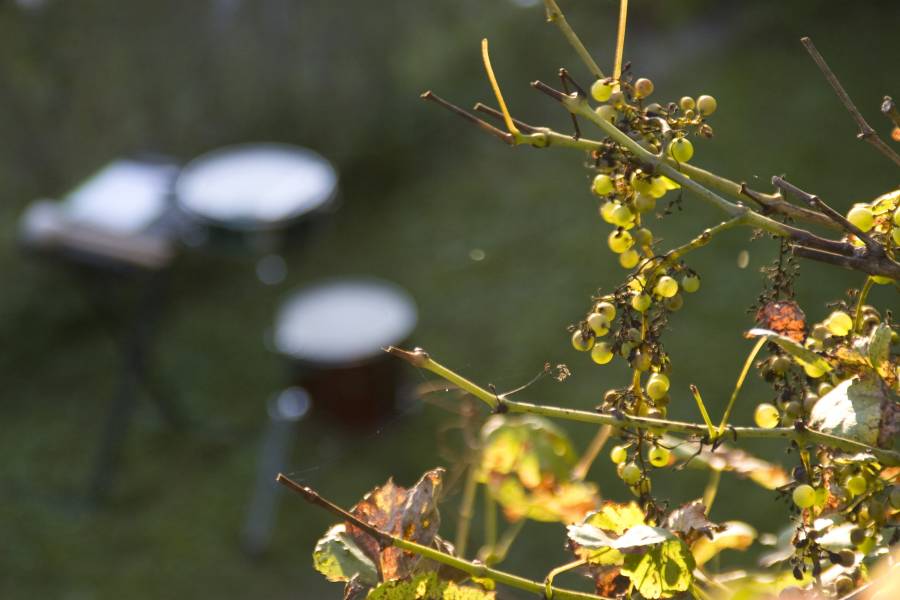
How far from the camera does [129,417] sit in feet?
11.2

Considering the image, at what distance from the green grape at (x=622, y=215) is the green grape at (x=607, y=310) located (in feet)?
0.13

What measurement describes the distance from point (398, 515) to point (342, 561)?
31mm

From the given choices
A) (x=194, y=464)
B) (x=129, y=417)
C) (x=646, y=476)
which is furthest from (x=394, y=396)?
(x=646, y=476)

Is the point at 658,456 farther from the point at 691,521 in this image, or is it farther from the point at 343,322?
the point at 343,322

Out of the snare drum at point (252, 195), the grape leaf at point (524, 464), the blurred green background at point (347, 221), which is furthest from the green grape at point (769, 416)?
the snare drum at point (252, 195)

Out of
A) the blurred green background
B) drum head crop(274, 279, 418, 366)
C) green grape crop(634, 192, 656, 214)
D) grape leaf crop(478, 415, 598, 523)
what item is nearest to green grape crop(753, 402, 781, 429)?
green grape crop(634, 192, 656, 214)

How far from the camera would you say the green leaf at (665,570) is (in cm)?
48

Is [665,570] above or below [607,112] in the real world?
below

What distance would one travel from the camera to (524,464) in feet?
2.98

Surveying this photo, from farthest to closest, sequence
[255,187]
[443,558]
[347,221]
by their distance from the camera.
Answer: [347,221] → [255,187] → [443,558]

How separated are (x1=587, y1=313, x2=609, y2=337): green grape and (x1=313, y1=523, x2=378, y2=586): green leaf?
139 millimetres

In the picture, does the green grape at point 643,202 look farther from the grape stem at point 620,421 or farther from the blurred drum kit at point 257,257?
the blurred drum kit at point 257,257

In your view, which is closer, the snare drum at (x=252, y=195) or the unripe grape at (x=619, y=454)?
the unripe grape at (x=619, y=454)

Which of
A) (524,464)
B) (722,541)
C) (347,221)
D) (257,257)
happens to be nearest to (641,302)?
(722,541)
